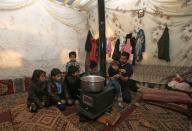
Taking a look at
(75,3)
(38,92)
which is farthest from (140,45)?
(38,92)

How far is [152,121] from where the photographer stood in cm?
193

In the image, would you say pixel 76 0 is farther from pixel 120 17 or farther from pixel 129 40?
pixel 129 40

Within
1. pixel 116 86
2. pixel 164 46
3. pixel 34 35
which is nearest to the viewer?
pixel 116 86

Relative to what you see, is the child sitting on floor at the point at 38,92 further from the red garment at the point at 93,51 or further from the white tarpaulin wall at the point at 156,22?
the white tarpaulin wall at the point at 156,22

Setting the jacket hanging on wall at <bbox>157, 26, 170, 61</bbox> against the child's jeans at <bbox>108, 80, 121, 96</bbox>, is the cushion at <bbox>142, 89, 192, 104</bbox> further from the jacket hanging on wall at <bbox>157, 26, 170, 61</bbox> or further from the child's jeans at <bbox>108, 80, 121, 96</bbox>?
the jacket hanging on wall at <bbox>157, 26, 170, 61</bbox>

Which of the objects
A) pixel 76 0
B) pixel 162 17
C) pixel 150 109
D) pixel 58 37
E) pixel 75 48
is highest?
pixel 76 0

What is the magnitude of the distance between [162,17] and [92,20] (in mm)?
1843

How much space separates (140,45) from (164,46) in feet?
1.55

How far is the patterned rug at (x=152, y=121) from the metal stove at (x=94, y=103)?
0.75 ft

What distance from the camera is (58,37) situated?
3584mm

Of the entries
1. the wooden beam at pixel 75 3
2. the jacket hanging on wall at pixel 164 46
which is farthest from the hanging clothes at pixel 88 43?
the jacket hanging on wall at pixel 164 46

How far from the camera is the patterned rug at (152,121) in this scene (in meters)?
1.78

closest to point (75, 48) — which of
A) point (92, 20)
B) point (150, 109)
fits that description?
point (92, 20)

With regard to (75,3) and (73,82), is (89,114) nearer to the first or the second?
(73,82)
